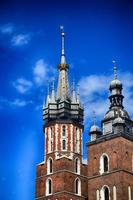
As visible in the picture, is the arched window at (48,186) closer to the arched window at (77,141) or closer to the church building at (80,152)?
the church building at (80,152)

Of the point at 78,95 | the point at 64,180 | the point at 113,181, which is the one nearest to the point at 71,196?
the point at 64,180

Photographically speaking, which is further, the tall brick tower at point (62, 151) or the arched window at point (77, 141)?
the arched window at point (77, 141)

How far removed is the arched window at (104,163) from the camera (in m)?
75.9

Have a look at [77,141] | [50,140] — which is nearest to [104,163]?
[77,141]

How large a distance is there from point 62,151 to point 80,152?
2.86 meters

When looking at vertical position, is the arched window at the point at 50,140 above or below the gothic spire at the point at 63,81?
below

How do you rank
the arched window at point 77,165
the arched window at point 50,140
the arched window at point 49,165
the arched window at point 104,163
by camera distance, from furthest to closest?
the arched window at point 50,140 < the arched window at point 77,165 < the arched window at point 49,165 < the arched window at point 104,163

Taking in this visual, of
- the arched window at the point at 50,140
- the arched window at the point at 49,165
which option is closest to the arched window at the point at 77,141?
the arched window at the point at 50,140

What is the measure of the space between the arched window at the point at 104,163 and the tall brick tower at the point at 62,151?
5181mm

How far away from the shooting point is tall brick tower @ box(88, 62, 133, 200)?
7362cm

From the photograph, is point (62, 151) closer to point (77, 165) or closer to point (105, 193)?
point (77, 165)

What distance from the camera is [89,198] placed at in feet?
249

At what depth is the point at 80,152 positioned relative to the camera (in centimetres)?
8306

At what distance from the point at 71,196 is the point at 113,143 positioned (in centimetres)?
861
